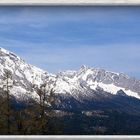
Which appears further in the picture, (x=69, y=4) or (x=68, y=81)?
(x=68, y=81)

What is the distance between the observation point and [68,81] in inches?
247

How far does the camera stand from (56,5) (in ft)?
20.2

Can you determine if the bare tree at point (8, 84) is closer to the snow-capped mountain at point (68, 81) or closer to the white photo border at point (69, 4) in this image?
the snow-capped mountain at point (68, 81)

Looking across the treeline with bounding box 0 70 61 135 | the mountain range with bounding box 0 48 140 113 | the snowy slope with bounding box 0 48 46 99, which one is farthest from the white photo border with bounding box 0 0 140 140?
the snowy slope with bounding box 0 48 46 99

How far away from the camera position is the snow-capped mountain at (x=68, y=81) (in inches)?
244

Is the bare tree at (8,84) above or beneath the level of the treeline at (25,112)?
above

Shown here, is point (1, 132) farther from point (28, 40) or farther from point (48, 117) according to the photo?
point (28, 40)

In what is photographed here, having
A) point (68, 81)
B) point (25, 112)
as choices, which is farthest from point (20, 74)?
point (68, 81)

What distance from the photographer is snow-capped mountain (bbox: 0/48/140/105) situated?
6195 mm

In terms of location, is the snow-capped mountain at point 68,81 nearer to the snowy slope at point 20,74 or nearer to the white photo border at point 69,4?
the snowy slope at point 20,74

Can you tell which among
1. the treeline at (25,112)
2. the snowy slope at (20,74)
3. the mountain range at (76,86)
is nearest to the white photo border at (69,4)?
the treeline at (25,112)

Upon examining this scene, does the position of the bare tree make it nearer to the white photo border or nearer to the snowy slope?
the snowy slope

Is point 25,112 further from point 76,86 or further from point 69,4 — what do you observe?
point 69,4

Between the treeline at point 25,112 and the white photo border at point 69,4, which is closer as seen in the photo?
the white photo border at point 69,4
